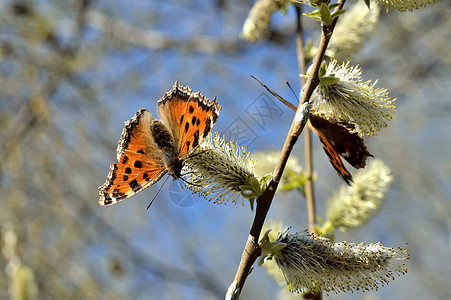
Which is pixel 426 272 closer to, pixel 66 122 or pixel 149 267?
pixel 149 267

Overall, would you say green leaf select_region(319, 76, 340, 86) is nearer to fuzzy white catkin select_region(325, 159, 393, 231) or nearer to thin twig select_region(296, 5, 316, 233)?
thin twig select_region(296, 5, 316, 233)

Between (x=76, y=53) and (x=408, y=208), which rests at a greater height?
(x=76, y=53)

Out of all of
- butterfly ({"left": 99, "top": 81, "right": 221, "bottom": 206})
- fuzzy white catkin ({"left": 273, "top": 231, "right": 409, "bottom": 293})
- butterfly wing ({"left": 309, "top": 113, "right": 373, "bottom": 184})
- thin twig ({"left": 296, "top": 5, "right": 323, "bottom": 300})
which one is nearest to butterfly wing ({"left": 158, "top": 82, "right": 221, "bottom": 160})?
butterfly ({"left": 99, "top": 81, "right": 221, "bottom": 206})

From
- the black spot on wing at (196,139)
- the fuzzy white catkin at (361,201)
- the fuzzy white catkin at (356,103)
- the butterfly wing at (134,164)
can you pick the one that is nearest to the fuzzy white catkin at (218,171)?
the black spot on wing at (196,139)

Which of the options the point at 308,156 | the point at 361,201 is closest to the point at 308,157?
the point at 308,156

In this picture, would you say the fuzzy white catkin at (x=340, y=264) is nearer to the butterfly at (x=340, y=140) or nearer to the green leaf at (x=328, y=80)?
the butterfly at (x=340, y=140)

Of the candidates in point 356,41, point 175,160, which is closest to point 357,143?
point 175,160

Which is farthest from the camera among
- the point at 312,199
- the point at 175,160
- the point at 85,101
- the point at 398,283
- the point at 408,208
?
the point at 398,283
